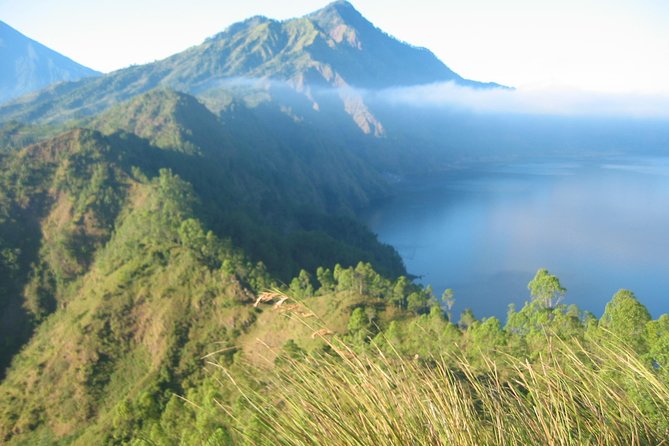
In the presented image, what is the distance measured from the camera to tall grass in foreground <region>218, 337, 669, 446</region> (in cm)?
227

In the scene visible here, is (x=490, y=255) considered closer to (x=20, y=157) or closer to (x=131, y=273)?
(x=131, y=273)

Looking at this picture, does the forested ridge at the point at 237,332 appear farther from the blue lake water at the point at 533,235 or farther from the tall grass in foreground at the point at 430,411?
the blue lake water at the point at 533,235

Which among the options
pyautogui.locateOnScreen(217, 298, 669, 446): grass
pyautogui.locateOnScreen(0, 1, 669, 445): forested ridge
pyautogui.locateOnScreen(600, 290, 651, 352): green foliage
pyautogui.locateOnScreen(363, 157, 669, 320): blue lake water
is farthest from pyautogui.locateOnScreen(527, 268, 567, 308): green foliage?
pyautogui.locateOnScreen(363, 157, 669, 320): blue lake water

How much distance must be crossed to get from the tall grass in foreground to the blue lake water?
50.1 meters

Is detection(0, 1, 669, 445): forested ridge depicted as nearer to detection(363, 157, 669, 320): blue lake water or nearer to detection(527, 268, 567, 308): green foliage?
detection(527, 268, 567, 308): green foliage

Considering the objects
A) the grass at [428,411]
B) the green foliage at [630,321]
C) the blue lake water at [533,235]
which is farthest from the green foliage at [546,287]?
the blue lake water at [533,235]

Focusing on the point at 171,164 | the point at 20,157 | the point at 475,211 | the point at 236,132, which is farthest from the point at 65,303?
the point at 475,211

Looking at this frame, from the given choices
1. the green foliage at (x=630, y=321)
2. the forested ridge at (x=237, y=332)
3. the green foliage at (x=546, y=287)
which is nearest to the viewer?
the forested ridge at (x=237, y=332)

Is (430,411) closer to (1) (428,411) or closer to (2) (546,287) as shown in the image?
(1) (428,411)

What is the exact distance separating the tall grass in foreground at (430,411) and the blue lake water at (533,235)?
164ft

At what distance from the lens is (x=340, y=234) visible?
247 feet

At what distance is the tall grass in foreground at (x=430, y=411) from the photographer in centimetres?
227

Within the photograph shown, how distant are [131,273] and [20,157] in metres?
29.8

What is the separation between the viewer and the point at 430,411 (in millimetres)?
2414
